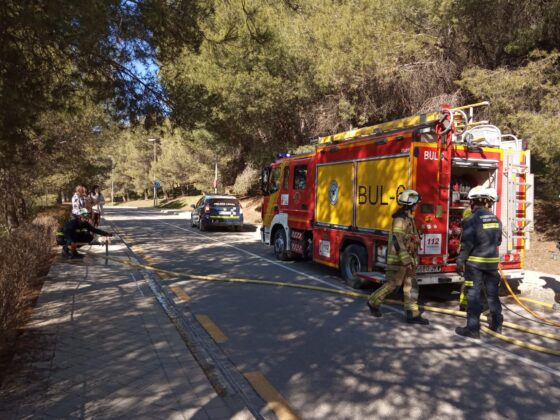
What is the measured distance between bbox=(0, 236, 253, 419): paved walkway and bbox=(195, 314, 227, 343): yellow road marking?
42cm

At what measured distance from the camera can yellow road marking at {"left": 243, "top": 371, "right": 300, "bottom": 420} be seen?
3.54 metres

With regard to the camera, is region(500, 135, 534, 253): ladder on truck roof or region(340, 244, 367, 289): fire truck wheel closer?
region(500, 135, 534, 253): ladder on truck roof

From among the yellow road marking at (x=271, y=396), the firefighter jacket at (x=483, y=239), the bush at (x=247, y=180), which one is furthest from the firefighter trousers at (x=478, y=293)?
the bush at (x=247, y=180)

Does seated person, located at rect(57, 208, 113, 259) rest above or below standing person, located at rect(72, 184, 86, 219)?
below

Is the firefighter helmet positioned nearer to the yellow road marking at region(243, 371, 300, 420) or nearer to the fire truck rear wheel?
the yellow road marking at region(243, 371, 300, 420)

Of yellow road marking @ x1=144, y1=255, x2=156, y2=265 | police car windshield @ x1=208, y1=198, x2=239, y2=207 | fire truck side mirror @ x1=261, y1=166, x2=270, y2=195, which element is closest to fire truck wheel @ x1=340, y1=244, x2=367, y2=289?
fire truck side mirror @ x1=261, y1=166, x2=270, y2=195

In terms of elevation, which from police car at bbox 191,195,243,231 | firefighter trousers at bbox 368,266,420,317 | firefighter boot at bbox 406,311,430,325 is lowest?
firefighter boot at bbox 406,311,430,325

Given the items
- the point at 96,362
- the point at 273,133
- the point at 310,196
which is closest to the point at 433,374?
the point at 96,362

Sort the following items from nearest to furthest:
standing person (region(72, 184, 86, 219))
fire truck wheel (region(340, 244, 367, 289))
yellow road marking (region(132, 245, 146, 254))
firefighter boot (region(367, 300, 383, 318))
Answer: firefighter boot (region(367, 300, 383, 318)) < fire truck wheel (region(340, 244, 367, 289)) < standing person (region(72, 184, 86, 219)) < yellow road marking (region(132, 245, 146, 254))

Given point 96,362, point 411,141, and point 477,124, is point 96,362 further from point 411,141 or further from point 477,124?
point 477,124

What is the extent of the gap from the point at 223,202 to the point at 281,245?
9.17 meters

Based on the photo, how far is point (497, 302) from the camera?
18.2 ft

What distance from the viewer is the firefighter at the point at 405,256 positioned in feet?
19.5

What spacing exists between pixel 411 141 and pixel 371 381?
12.1 feet
